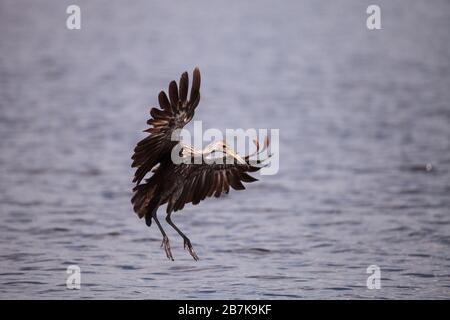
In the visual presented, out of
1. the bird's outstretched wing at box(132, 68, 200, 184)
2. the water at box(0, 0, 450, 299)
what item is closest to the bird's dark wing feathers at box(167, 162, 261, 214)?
the bird's outstretched wing at box(132, 68, 200, 184)

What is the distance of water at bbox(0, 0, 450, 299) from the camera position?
40.8ft

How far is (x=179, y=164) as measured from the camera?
10.3 m

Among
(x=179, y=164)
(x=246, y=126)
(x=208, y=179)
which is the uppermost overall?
(x=246, y=126)

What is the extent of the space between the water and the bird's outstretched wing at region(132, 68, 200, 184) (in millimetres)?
1968

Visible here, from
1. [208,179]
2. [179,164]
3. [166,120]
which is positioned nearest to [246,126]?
[208,179]

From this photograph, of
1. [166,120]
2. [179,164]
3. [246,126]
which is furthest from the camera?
[246,126]

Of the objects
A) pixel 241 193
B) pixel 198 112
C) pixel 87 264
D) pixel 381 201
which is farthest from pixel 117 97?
pixel 87 264

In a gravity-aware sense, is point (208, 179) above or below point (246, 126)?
below

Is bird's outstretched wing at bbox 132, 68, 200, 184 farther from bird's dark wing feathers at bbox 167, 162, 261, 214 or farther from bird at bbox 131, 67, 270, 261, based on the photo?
bird's dark wing feathers at bbox 167, 162, 261, 214

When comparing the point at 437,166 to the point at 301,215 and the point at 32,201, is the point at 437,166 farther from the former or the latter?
the point at 32,201

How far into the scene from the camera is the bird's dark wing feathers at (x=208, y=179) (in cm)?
1044

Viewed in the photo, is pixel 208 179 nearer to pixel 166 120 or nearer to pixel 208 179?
pixel 208 179

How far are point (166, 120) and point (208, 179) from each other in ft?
3.20

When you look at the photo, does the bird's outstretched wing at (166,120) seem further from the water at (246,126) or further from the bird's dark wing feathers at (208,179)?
→ the water at (246,126)
